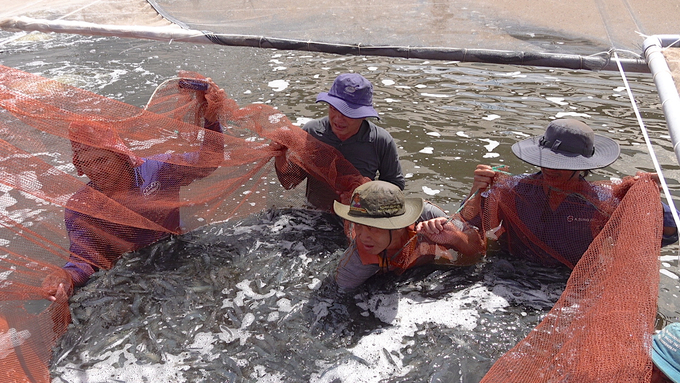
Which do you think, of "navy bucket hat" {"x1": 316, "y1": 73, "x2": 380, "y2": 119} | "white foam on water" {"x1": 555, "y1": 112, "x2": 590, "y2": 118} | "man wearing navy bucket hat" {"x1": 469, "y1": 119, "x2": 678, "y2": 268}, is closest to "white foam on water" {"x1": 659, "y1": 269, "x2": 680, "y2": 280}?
"man wearing navy bucket hat" {"x1": 469, "y1": 119, "x2": 678, "y2": 268}

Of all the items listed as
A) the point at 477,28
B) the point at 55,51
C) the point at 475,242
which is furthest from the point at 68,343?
the point at 55,51

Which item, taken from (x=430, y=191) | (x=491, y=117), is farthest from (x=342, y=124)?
(x=491, y=117)

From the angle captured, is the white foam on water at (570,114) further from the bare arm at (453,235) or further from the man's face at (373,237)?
the man's face at (373,237)

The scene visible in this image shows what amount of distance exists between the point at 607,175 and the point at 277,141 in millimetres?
4048

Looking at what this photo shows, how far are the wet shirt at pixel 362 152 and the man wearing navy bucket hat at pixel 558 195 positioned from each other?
1.14 m

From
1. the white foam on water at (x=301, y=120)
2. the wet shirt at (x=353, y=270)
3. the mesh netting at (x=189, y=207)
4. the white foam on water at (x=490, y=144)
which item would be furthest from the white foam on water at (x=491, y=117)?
the wet shirt at (x=353, y=270)

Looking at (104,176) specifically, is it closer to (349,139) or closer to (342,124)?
(342,124)

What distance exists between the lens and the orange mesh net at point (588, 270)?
7.68 feet

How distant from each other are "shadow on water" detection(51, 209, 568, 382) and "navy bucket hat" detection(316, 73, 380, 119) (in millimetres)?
1268

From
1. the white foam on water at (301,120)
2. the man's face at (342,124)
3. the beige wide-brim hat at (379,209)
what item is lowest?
the white foam on water at (301,120)

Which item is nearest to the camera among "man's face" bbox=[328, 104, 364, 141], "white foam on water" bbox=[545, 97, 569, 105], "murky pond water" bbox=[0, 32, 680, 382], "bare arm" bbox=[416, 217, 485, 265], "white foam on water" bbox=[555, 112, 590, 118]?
"murky pond water" bbox=[0, 32, 680, 382]

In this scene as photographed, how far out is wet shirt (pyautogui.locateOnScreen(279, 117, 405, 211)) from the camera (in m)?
4.75

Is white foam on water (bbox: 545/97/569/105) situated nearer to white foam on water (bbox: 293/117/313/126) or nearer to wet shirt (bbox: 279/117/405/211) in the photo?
white foam on water (bbox: 293/117/313/126)

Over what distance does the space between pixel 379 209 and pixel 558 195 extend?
1427 millimetres
